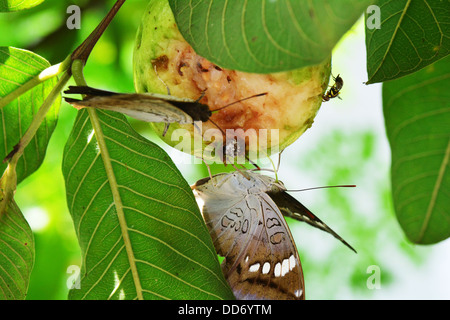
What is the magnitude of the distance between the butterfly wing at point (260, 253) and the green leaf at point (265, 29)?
1.65 feet

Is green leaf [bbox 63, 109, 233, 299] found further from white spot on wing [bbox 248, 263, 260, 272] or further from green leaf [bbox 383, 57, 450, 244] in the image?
green leaf [bbox 383, 57, 450, 244]

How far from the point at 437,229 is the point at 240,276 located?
0.50 m

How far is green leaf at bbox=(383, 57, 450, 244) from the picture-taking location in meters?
1.34

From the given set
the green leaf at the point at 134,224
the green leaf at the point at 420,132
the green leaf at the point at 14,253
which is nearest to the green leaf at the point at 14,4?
the green leaf at the point at 134,224

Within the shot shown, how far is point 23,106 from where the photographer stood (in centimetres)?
131

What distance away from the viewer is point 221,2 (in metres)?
0.85

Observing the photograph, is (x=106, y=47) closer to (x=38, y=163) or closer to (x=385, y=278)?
(x=38, y=163)

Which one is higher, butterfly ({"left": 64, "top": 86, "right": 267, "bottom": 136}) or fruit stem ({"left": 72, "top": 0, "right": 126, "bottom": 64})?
fruit stem ({"left": 72, "top": 0, "right": 126, "bottom": 64})

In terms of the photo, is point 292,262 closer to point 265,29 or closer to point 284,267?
point 284,267

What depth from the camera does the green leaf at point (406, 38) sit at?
3.45 ft

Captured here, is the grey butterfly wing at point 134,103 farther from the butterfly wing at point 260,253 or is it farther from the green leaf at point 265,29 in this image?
the butterfly wing at point 260,253

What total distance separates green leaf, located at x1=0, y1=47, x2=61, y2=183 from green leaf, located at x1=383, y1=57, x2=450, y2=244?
2.87 feet

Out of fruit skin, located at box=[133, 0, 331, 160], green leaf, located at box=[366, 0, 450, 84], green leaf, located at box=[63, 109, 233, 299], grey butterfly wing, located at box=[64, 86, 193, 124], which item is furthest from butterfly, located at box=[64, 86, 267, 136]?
green leaf, located at box=[366, 0, 450, 84]
